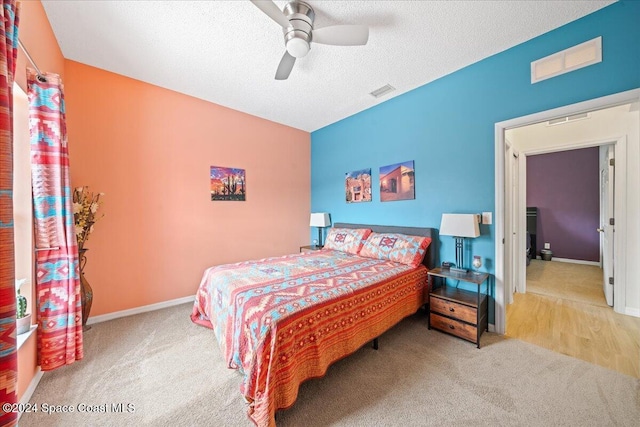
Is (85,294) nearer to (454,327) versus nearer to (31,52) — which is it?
(31,52)

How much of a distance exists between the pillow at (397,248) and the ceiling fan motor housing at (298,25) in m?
2.30

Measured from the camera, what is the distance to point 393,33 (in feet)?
7.12

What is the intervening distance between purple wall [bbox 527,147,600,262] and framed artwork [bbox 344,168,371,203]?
4.87m

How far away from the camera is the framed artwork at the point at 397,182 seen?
323 centimetres

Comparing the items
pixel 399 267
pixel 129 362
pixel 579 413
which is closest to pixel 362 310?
pixel 399 267

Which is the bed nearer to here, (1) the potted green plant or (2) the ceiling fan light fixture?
(1) the potted green plant

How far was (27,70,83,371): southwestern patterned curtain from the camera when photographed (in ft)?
5.77

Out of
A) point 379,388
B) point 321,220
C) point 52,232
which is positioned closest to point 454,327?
point 379,388

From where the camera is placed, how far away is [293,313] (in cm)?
155

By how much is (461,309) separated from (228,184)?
3.43 metres

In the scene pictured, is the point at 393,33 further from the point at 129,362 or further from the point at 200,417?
the point at 129,362

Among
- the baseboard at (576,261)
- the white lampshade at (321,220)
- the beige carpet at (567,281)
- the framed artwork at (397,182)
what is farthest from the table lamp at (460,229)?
the baseboard at (576,261)

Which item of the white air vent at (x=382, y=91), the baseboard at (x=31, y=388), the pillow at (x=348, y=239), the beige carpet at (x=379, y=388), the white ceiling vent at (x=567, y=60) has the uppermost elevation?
the white air vent at (x=382, y=91)

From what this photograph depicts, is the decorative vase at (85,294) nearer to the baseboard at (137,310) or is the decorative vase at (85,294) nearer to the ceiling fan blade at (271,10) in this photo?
the baseboard at (137,310)
